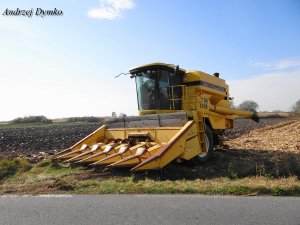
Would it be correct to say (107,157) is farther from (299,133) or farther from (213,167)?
(299,133)

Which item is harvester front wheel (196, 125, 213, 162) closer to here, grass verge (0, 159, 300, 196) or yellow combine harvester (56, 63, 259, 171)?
yellow combine harvester (56, 63, 259, 171)

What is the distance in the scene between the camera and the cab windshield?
11.2 m

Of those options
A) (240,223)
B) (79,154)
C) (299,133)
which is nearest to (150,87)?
(79,154)

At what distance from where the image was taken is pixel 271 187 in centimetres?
618

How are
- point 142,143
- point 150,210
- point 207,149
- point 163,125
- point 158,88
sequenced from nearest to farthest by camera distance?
point 150,210 → point 142,143 → point 163,125 → point 207,149 → point 158,88

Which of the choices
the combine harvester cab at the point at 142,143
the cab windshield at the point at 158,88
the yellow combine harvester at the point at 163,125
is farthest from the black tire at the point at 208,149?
the cab windshield at the point at 158,88

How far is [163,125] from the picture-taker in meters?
9.86

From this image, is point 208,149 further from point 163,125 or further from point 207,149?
point 163,125

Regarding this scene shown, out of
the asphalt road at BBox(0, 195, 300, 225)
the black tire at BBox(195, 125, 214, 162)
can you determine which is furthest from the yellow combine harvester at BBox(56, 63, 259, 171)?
the asphalt road at BBox(0, 195, 300, 225)

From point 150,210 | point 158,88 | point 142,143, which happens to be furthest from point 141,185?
point 158,88

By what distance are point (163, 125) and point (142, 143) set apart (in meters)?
0.93

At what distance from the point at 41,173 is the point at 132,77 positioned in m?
4.40

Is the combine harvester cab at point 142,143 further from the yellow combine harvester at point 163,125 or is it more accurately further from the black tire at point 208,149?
the black tire at point 208,149

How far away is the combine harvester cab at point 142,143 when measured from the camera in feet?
26.3
